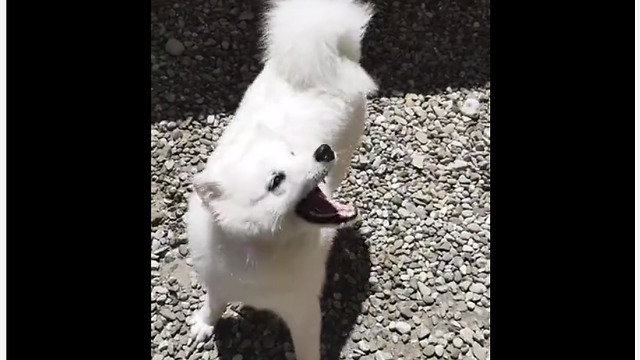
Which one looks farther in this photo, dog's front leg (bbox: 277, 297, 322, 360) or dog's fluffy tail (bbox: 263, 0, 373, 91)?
dog's fluffy tail (bbox: 263, 0, 373, 91)

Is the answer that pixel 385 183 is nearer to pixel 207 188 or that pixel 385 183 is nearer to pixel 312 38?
pixel 312 38

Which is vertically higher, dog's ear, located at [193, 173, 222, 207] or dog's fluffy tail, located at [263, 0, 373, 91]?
dog's fluffy tail, located at [263, 0, 373, 91]

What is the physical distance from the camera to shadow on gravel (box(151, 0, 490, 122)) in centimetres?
392

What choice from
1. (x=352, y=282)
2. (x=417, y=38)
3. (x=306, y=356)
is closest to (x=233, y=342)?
(x=306, y=356)

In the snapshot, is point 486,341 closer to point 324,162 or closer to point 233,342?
point 233,342

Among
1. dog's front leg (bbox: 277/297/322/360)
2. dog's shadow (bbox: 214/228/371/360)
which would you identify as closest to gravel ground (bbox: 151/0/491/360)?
dog's shadow (bbox: 214/228/371/360)

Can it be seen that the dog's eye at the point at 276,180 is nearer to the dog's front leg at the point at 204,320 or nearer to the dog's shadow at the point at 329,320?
the dog's front leg at the point at 204,320

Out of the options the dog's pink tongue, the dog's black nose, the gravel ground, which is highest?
the dog's black nose

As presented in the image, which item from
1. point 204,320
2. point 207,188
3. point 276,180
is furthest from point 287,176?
point 204,320

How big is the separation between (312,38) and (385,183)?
120 cm

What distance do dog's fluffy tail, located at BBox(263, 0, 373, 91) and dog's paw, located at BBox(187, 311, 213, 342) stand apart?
1.29 m

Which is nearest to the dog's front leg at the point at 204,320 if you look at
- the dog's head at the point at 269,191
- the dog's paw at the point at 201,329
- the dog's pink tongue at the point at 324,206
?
the dog's paw at the point at 201,329

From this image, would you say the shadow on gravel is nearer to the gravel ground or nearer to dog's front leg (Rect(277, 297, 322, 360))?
the gravel ground

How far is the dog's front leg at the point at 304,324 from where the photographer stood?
2.56 m
